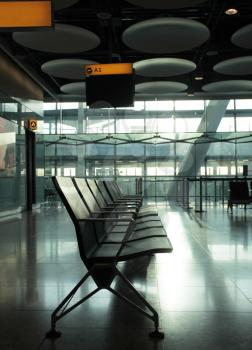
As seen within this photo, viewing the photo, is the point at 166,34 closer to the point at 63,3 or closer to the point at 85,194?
the point at 63,3

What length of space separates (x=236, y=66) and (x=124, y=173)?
34.2 ft

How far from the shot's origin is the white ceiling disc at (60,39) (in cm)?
1013

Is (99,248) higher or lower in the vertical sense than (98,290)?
higher

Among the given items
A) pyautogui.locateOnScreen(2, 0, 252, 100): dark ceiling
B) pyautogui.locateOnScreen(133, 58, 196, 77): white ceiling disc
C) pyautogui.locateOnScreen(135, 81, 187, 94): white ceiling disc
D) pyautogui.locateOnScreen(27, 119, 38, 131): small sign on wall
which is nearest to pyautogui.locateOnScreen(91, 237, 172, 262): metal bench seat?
pyautogui.locateOnScreen(2, 0, 252, 100): dark ceiling

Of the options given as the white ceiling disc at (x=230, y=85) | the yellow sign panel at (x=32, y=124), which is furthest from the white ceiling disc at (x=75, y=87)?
the white ceiling disc at (x=230, y=85)

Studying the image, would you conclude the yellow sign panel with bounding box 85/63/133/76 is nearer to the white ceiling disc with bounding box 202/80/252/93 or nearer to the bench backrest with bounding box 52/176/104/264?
the bench backrest with bounding box 52/176/104/264

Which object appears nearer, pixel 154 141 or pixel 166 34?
pixel 166 34

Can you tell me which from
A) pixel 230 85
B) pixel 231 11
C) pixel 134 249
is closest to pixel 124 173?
pixel 230 85

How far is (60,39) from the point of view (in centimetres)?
1065

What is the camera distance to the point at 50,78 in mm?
17594

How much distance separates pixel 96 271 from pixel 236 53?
A: 14.0 metres

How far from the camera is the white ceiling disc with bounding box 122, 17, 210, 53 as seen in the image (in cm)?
987

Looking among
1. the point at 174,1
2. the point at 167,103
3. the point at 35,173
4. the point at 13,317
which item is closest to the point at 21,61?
the point at 35,173

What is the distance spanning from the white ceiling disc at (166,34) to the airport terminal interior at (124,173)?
41 millimetres
